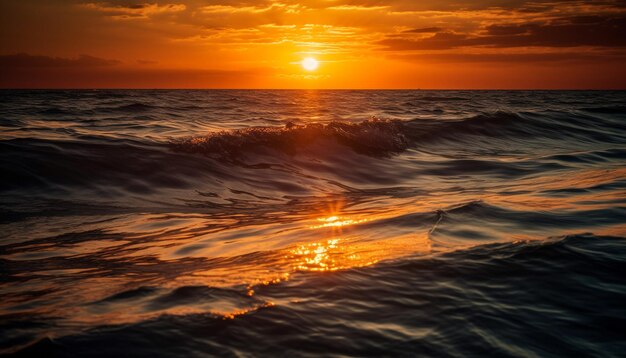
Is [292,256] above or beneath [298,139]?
beneath

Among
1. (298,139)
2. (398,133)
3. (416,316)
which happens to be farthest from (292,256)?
(398,133)

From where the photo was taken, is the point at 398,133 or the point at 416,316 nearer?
the point at 416,316

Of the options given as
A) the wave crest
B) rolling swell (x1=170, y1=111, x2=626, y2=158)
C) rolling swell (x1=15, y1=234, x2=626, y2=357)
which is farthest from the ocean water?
rolling swell (x1=170, y1=111, x2=626, y2=158)

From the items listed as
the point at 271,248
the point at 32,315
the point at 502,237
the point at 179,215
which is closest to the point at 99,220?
the point at 179,215

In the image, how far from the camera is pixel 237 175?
332 inches

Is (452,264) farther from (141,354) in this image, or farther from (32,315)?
(32,315)

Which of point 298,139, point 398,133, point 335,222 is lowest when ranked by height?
point 335,222

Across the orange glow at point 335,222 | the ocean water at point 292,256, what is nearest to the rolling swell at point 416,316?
the ocean water at point 292,256

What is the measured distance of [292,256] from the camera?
155 inches

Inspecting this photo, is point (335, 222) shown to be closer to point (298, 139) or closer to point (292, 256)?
point (292, 256)

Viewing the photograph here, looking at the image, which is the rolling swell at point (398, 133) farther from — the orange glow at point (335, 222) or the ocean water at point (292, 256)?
the orange glow at point (335, 222)

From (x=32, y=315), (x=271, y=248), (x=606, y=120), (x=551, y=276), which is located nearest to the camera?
(x=32, y=315)

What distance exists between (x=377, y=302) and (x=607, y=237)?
2485 millimetres

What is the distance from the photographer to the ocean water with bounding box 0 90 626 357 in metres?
2.55
